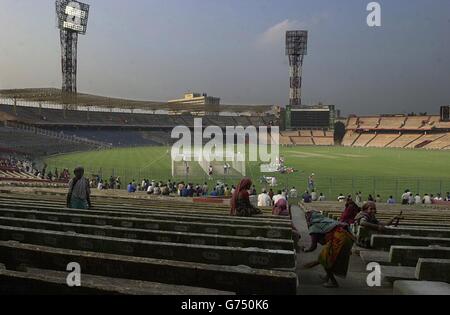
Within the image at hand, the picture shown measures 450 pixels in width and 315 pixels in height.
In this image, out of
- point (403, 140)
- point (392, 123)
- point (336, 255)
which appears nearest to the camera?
point (336, 255)

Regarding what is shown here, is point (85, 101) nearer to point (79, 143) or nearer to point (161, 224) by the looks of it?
point (79, 143)

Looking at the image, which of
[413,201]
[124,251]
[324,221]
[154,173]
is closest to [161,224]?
[124,251]

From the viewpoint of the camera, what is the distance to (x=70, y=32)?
3231 inches

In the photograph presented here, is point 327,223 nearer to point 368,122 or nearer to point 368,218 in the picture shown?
point 368,218

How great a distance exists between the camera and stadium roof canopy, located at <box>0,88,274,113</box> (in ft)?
237

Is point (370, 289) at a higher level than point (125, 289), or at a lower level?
lower

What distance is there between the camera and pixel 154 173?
3516cm

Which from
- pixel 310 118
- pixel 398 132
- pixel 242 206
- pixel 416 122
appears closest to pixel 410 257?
pixel 242 206

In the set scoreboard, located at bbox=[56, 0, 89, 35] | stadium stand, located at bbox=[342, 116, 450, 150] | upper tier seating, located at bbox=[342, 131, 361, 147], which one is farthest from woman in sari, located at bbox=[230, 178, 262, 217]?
upper tier seating, located at bbox=[342, 131, 361, 147]

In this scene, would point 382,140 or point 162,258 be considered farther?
point 382,140

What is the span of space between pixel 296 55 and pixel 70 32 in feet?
195

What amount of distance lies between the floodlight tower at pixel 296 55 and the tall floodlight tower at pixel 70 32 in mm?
54607

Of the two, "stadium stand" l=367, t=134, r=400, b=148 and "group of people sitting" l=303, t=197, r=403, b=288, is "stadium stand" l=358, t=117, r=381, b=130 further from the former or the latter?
"group of people sitting" l=303, t=197, r=403, b=288

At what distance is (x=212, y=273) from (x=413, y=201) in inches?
A: 794
